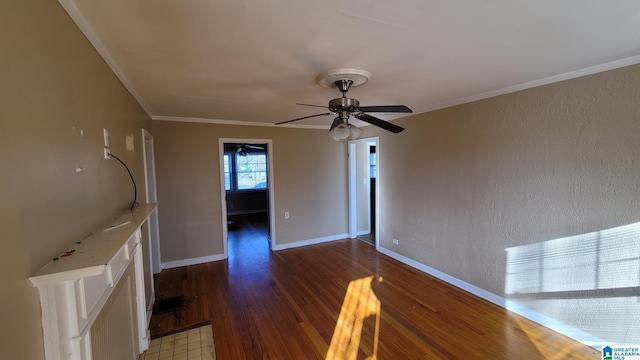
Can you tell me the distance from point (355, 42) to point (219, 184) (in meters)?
3.39

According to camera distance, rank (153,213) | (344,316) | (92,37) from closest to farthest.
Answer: (92,37)
(344,316)
(153,213)

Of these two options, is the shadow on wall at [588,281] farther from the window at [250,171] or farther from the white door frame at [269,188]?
the window at [250,171]

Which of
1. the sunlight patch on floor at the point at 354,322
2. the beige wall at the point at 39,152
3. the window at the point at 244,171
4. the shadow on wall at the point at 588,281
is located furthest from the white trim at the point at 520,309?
the window at the point at 244,171

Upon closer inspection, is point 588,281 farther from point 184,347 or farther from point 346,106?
point 184,347

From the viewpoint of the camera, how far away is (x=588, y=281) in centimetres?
226

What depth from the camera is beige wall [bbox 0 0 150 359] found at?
740mm

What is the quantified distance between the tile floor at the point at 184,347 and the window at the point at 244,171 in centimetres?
569

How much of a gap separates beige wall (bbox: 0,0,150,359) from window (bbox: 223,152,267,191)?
21.5 ft

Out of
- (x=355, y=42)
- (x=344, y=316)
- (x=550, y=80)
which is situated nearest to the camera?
(x=355, y=42)

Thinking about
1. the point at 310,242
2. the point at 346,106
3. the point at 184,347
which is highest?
the point at 346,106

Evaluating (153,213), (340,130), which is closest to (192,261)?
(153,213)

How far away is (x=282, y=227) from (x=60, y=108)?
4005 millimetres

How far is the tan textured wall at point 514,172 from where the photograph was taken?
208 cm

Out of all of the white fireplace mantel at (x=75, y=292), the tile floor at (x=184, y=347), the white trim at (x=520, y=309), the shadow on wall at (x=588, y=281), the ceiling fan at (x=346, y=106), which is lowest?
the tile floor at (x=184, y=347)
